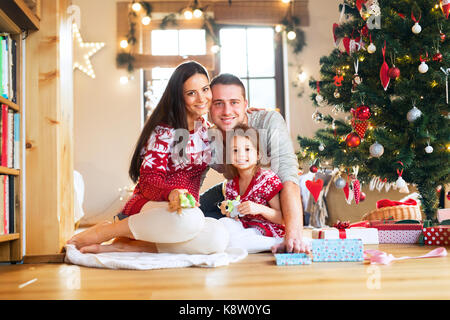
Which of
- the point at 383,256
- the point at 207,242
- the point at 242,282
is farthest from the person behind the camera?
the point at 207,242

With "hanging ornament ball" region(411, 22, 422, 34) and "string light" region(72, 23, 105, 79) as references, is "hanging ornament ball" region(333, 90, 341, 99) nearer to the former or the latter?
"hanging ornament ball" region(411, 22, 422, 34)

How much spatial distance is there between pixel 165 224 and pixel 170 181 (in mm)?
291

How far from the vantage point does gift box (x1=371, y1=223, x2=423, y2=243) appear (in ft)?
6.83

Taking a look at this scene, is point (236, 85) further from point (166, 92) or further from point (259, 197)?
point (259, 197)

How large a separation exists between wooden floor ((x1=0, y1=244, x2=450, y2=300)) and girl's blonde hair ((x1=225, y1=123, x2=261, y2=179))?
507 millimetres

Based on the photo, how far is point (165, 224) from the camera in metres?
1.50

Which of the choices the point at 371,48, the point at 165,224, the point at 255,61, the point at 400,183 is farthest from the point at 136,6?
the point at 165,224

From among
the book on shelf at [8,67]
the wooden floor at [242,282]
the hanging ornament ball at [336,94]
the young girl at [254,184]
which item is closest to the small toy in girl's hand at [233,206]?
the young girl at [254,184]

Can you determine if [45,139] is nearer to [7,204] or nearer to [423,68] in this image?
[7,204]

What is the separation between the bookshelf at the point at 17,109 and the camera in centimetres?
154

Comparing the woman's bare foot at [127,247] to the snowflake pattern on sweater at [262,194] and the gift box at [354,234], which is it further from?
the gift box at [354,234]

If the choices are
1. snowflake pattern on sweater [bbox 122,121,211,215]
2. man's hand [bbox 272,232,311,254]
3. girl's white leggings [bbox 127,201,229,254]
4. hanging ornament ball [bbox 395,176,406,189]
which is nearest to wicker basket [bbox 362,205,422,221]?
hanging ornament ball [bbox 395,176,406,189]

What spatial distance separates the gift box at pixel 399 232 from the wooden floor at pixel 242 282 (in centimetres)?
59
